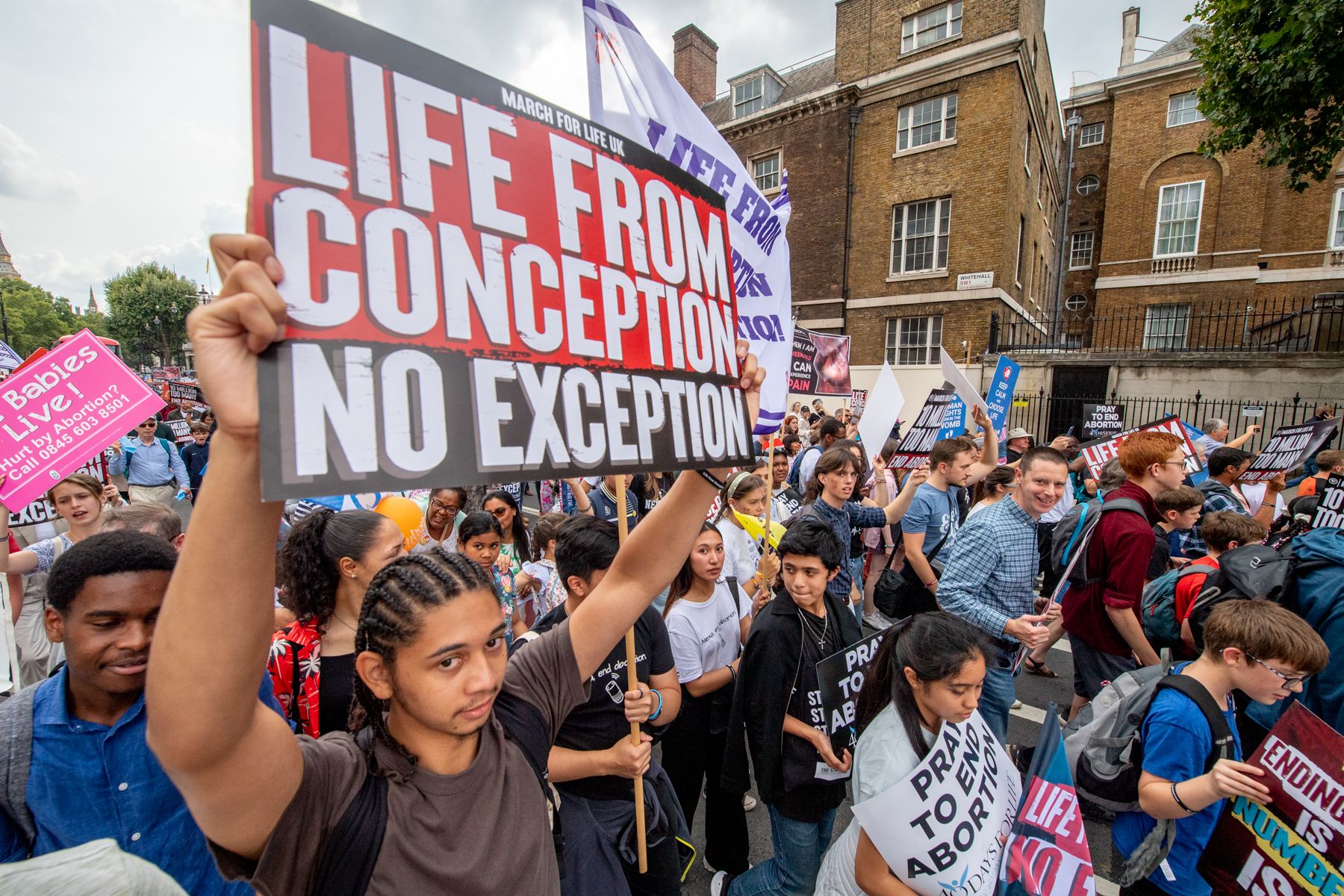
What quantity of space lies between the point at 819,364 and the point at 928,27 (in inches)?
636

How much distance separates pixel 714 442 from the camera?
156 cm

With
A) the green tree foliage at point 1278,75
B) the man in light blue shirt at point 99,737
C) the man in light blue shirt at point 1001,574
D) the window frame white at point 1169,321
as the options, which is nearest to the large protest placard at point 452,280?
the man in light blue shirt at point 99,737

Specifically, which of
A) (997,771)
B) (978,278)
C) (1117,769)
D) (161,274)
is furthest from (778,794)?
(161,274)

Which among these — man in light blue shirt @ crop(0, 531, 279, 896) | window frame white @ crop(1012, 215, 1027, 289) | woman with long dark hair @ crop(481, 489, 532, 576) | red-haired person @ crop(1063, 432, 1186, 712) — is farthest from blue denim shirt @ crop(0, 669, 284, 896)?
window frame white @ crop(1012, 215, 1027, 289)

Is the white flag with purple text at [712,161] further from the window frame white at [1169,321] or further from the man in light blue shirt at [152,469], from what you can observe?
the window frame white at [1169,321]

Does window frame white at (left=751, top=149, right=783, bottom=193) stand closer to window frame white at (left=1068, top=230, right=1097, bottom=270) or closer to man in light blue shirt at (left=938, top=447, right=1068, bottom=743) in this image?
window frame white at (left=1068, top=230, right=1097, bottom=270)

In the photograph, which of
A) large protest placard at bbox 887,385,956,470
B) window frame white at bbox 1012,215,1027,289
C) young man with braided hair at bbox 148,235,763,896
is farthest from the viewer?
window frame white at bbox 1012,215,1027,289

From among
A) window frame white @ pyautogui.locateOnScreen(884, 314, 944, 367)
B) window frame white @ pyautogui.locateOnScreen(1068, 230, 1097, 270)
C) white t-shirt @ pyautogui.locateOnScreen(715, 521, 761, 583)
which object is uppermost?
window frame white @ pyautogui.locateOnScreen(1068, 230, 1097, 270)

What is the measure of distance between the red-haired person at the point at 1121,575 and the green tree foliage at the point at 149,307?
5992cm

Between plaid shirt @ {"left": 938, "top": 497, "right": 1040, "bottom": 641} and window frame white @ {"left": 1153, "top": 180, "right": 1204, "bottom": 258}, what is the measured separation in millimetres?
25864

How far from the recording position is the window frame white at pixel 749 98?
2398 cm

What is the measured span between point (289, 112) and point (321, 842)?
117cm

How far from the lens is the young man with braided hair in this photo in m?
0.78

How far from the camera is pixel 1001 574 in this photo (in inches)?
141
